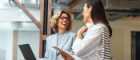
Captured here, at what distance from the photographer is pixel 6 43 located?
3758 mm

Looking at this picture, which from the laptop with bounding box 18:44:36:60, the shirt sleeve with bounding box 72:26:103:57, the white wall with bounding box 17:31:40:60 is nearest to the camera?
the shirt sleeve with bounding box 72:26:103:57

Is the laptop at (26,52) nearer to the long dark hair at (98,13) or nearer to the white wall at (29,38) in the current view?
the long dark hair at (98,13)

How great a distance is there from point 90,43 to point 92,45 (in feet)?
0.09

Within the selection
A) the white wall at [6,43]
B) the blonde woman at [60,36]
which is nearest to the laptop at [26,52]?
the blonde woman at [60,36]

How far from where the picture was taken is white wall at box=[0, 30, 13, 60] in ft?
12.1

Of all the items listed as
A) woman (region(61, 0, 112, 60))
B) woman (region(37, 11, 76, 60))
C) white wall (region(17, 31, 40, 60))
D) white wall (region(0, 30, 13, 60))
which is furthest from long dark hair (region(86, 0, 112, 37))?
white wall (region(0, 30, 13, 60))

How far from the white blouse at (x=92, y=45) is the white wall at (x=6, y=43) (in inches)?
109

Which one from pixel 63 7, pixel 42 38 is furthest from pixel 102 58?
pixel 63 7

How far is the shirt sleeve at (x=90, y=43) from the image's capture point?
1.31 metres

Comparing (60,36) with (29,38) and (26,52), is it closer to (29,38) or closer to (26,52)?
(26,52)

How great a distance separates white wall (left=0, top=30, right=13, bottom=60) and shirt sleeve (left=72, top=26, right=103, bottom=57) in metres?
2.79

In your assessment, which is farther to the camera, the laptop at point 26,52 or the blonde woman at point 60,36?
the blonde woman at point 60,36

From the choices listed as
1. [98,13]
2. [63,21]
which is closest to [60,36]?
[63,21]

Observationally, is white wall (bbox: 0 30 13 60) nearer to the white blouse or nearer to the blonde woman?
the blonde woman
